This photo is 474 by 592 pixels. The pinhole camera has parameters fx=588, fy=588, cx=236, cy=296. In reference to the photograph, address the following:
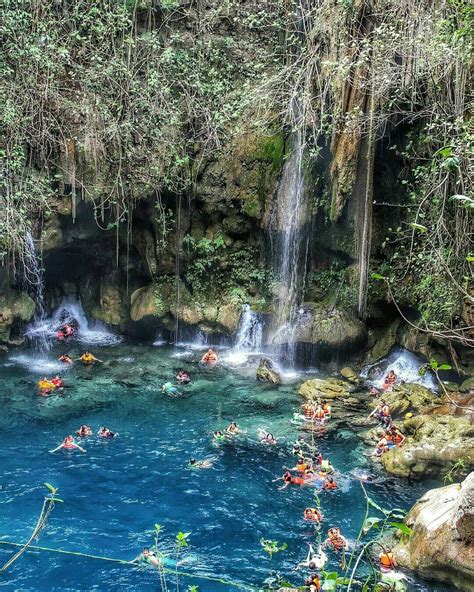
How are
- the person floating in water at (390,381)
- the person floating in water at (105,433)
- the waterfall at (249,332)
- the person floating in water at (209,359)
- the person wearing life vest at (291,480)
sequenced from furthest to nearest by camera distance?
the waterfall at (249,332)
the person floating in water at (209,359)
the person floating in water at (390,381)
the person floating in water at (105,433)
the person wearing life vest at (291,480)

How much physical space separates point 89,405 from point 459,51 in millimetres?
10208

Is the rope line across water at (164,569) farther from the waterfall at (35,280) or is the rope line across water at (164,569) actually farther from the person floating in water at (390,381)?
the waterfall at (35,280)

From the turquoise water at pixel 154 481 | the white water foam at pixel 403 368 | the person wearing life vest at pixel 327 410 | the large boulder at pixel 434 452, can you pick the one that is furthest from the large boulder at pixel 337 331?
the large boulder at pixel 434 452

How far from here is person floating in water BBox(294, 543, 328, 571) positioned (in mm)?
7406

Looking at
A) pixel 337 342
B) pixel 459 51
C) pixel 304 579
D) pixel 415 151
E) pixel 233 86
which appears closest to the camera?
pixel 304 579

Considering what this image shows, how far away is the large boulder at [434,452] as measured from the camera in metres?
9.82

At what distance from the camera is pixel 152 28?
16438mm

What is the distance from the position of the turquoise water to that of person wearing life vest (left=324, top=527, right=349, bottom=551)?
0.63 ft

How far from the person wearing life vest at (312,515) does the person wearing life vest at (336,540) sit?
598mm

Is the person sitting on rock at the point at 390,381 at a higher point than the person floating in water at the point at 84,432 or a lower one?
higher

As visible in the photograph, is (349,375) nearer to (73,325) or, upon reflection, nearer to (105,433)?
(105,433)

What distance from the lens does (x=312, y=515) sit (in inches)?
344

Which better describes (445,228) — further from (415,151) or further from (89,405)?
(89,405)

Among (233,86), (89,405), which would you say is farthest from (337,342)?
(233,86)
